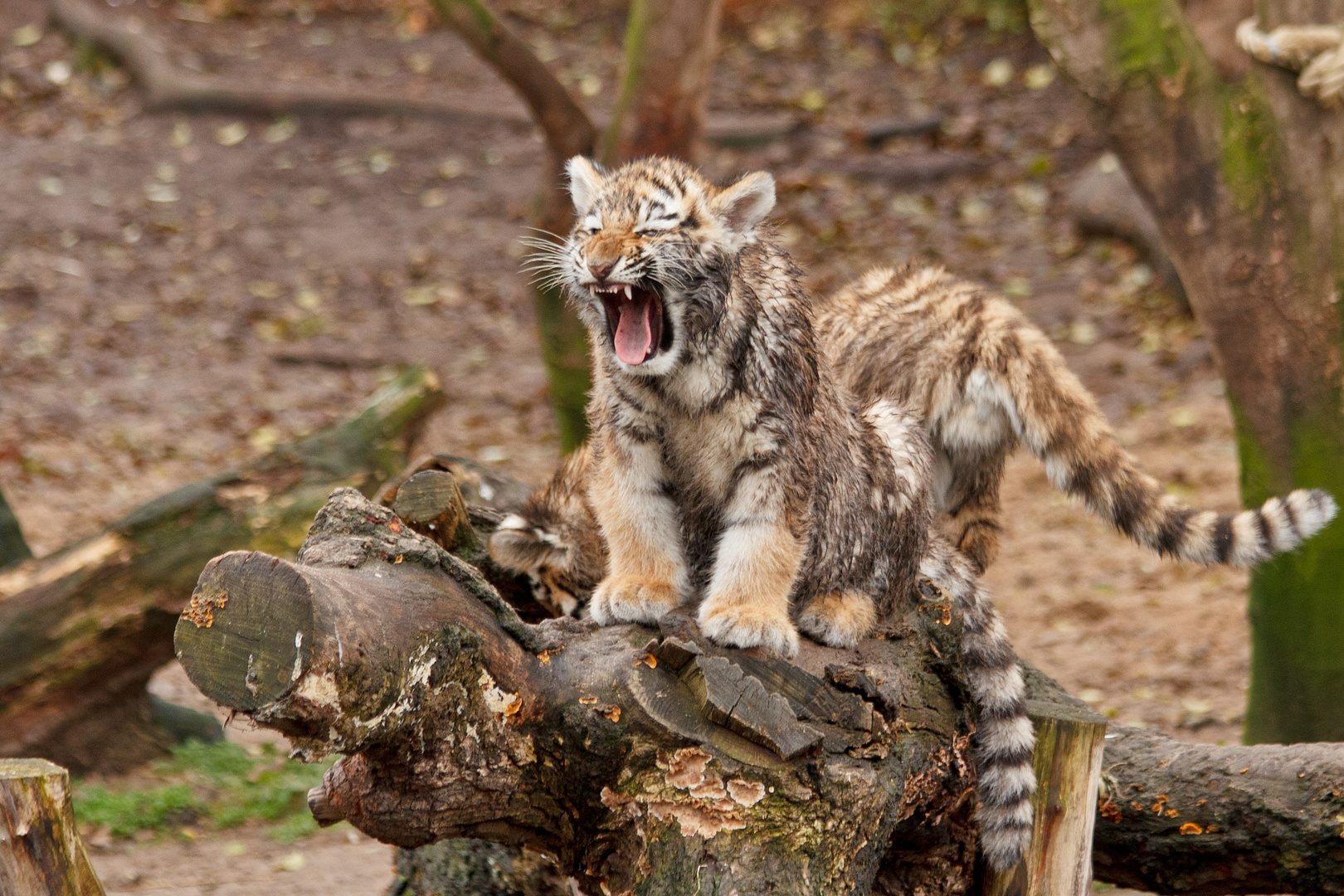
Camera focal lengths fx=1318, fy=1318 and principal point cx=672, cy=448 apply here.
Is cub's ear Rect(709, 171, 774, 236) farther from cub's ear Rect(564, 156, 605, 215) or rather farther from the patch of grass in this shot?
the patch of grass

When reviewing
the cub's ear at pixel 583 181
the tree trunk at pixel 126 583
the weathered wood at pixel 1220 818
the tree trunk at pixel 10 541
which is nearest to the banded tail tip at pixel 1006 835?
the weathered wood at pixel 1220 818

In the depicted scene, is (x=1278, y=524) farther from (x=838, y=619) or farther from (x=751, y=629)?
(x=751, y=629)

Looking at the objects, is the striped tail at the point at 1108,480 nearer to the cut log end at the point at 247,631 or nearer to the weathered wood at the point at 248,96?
the cut log end at the point at 247,631

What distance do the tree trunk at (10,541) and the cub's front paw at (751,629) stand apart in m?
4.19

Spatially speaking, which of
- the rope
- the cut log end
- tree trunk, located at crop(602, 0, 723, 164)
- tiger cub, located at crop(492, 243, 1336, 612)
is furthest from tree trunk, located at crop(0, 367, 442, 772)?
the rope

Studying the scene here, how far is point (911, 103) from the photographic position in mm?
14016

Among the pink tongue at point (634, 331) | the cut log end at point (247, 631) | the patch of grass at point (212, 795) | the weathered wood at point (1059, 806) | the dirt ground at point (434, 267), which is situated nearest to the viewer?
the cut log end at point (247, 631)

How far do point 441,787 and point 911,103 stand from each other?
12.2 m

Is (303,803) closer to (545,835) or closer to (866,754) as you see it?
(545,835)

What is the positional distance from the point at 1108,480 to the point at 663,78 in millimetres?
3737

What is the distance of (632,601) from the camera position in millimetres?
3645

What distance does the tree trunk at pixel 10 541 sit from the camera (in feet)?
20.4

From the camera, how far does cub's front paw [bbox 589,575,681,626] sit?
363cm

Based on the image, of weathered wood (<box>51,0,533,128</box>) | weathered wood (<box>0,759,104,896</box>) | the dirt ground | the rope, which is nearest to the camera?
weathered wood (<box>0,759,104,896</box>)
